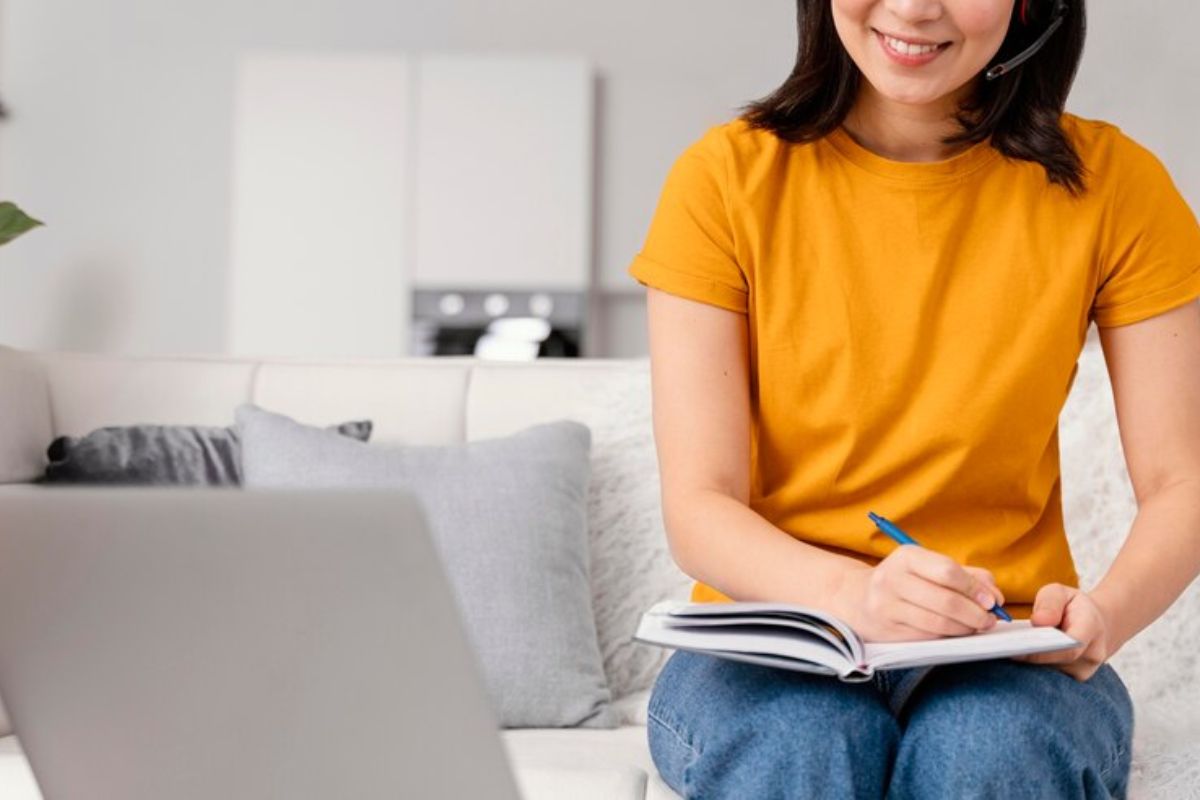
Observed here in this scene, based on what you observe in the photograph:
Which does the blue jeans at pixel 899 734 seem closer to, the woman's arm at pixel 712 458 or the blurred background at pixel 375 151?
the woman's arm at pixel 712 458

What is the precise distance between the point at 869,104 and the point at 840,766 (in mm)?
662

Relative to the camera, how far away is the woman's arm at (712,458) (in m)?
1.23

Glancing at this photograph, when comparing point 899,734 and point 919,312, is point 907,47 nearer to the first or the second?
point 919,312

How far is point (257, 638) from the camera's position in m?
0.55

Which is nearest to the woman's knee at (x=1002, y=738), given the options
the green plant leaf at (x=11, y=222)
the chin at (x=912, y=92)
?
the chin at (x=912, y=92)

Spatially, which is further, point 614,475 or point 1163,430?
point 614,475

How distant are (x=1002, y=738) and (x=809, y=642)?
0.15 metres

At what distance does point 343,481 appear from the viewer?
1828 millimetres

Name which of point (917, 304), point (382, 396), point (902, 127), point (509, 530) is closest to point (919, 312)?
point (917, 304)

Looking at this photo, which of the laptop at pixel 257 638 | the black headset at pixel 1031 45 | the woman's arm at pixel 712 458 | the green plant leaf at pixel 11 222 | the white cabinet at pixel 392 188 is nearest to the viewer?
the laptop at pixel 257 638

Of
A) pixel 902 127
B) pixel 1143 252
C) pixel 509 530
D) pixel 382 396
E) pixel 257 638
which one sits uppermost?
pixel 902 127

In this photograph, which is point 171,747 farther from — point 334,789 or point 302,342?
point 302,342

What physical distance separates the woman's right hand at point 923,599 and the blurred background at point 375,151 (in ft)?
14.2

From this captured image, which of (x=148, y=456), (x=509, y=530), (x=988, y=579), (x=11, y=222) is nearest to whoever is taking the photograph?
(x=988, y=579)
